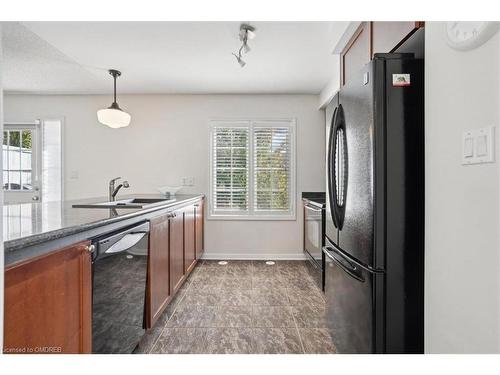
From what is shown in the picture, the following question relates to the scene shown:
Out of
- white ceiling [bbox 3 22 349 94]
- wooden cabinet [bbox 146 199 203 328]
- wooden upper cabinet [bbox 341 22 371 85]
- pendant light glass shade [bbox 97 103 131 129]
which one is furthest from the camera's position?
pendant light glass shade [bbox 97 103 131 129]

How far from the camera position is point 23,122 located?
4.23 meters

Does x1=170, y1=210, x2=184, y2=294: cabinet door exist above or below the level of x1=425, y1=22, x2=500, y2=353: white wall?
below

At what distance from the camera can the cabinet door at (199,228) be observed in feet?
11.9

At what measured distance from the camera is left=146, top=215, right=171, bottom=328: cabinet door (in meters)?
1.92

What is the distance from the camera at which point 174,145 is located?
4238 millimetres

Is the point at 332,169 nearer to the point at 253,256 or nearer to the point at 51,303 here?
the point at 51,303

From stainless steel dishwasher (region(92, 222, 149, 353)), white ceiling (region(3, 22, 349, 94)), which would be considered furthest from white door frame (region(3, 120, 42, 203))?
stainless steel dishwasher (region(92, 222, 149, 353))

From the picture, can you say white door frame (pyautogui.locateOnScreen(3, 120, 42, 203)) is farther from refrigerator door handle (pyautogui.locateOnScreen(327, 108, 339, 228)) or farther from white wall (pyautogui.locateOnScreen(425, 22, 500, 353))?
white wall (pyautogui.locateOnScreen(425, 22, 500, 353))

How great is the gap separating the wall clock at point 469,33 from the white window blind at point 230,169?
132 inches

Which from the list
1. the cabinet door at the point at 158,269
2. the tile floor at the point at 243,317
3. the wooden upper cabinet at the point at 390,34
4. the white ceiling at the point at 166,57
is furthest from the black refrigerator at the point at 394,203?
the cabinet door at the point at 158,269

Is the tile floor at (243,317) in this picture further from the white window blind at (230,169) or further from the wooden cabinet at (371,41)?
the wooden cabinet at (371,41)

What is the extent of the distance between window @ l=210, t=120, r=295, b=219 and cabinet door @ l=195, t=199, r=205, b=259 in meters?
0.28

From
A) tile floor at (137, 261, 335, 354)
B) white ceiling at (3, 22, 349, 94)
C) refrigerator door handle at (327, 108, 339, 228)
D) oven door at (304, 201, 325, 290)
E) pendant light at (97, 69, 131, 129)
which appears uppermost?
white ceiling at (3, 22, 349, 94)
